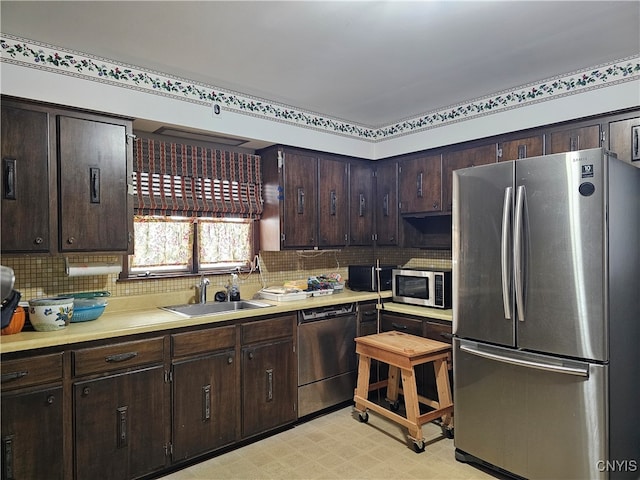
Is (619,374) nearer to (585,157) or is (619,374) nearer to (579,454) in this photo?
(579,454)

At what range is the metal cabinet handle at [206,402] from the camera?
2.68 metres

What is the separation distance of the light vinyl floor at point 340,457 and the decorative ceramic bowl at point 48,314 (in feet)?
3.65

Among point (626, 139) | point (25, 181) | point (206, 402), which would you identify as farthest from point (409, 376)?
point (25, 181)

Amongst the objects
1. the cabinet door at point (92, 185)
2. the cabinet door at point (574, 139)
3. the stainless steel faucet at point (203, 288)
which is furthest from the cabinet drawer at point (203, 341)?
the cabinet door at point (574, 139)

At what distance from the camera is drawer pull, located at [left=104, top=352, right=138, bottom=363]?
7.61ft

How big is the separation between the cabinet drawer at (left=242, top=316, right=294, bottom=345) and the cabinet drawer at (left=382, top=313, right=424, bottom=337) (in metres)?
0.92

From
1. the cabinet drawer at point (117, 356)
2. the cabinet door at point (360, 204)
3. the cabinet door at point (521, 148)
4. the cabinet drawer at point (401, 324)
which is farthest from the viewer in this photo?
the cabinet door at point (360, 204)

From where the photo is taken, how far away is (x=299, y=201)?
3.64 meters

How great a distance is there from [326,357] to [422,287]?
0.95 m

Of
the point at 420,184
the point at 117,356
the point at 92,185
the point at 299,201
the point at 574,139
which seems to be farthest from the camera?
the point at 420,184

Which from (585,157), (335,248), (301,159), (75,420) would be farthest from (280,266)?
(585,157)

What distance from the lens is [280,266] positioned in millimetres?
3930

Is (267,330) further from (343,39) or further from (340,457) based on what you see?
(343,39)

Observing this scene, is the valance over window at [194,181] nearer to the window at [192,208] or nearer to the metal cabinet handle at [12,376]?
the window at [192,208]
